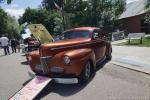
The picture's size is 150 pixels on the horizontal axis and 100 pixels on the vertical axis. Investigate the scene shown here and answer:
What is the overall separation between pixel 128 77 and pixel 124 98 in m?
2.37

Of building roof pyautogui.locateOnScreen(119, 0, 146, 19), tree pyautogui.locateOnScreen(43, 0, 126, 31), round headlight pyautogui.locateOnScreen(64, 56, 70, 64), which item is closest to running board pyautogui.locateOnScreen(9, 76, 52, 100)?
round headlight pyautogui.locateOnScreen(64, 56, 70, 64)

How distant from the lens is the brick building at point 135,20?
34.9 metres

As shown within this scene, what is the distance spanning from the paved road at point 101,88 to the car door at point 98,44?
2.59ft

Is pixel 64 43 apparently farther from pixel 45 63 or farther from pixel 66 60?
pixel 66 60

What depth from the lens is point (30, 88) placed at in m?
8.05

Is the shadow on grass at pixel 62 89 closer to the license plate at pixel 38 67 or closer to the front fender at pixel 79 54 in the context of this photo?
the license plate at pixel 38 67

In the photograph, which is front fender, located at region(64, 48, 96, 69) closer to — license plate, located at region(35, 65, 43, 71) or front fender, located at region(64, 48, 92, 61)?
front fender, located at region(64, 48, 92, 61)

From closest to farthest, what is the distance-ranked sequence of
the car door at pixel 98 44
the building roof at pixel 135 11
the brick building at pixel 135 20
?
the car door at pixel 98 44 → the brick building at pixel 135 20 → the building roof at pixel 135 11

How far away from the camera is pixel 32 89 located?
7961 millimetres

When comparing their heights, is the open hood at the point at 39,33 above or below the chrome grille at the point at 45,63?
above

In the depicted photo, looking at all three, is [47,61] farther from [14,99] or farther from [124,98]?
[124,98]

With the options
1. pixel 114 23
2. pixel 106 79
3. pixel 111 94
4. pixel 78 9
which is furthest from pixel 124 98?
pixel 78 9

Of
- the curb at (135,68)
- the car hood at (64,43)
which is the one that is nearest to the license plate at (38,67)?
the car hood at (64,43)

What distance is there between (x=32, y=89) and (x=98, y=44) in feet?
12.7
